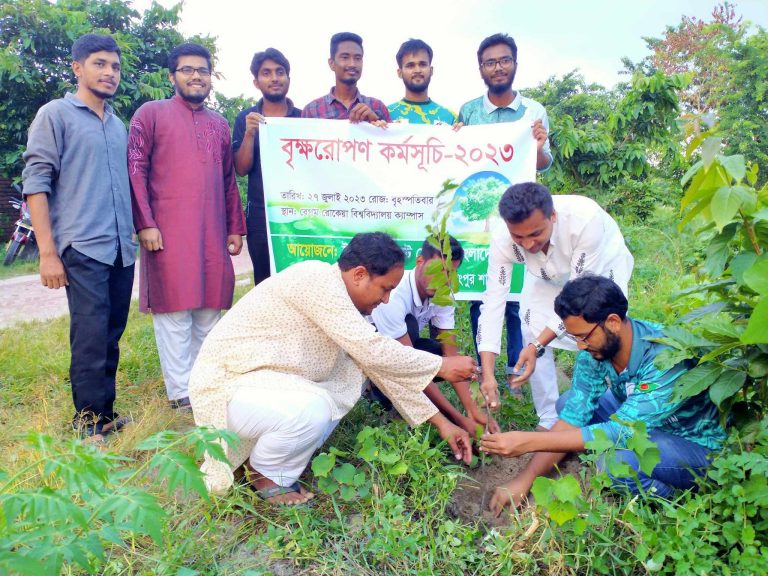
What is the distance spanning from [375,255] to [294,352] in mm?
564

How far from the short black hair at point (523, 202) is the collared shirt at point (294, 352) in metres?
0.78

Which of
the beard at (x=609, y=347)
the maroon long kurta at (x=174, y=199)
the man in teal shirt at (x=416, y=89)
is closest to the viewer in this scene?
the beard at (x=609, y=347)

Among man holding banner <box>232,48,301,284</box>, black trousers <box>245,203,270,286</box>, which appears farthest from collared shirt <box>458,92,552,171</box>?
black trousers <box>245,203,270,286</box>

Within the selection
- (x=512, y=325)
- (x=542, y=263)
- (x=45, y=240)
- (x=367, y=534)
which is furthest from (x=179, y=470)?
(x=512, y=325)

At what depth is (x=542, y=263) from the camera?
319 cm

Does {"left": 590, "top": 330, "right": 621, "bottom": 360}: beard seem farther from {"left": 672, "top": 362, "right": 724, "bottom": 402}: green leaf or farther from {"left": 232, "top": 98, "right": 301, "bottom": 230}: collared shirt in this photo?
{"left": 232, "top": 98, "right": 301, "bottom": 230}: collared shirt

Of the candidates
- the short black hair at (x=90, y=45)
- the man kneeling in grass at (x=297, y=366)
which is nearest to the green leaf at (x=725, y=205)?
the man kneeling in grass at (x=297, y=366)

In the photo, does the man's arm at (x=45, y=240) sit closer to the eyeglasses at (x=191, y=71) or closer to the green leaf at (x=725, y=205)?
the eyeglasses at (x=191, y=71)

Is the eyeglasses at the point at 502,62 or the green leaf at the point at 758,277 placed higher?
the eyeglasses at the point at 502,62

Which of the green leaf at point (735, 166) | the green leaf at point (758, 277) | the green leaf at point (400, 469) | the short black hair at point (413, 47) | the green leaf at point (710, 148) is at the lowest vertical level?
the green leaf at point (400, 469)

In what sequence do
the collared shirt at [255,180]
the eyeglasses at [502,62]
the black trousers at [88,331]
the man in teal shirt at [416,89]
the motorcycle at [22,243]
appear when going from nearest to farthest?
the black trousers at [88,331] → the eyeglasses at [502,62] → the man in teal shirt at [416,89] → the collared shirt at [255,180] → the motorcycle at [22,243]

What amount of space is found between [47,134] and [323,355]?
6.31ft

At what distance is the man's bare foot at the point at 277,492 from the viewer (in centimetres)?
249

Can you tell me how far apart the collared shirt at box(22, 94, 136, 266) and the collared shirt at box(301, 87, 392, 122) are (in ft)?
4.34
